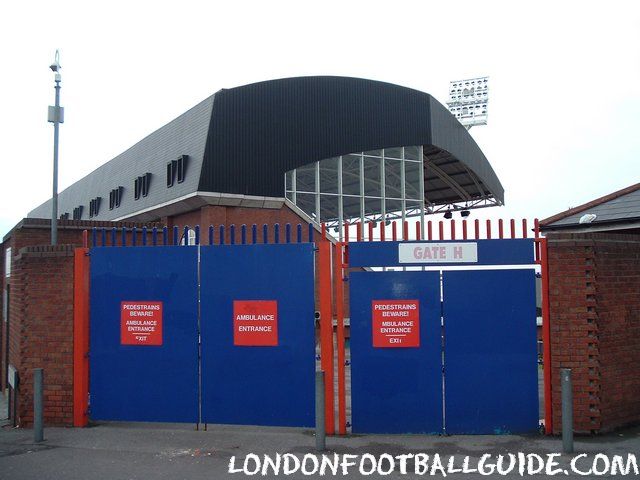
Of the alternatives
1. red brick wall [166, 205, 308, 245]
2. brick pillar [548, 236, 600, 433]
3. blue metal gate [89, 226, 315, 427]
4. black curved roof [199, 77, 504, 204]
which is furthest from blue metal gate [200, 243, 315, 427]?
black curved roof [199, 77, 504, 204]

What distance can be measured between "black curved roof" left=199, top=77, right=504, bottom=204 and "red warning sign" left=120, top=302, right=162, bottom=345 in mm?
12844

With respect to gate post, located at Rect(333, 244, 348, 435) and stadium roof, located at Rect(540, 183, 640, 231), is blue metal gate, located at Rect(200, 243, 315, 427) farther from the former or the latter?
stadium roof, located at Rect(540, 183, 640, 231)

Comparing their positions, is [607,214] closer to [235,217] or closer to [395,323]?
[395,323]

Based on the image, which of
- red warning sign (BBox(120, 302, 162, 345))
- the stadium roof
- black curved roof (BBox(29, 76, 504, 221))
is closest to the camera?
red warning sign (BBox(120, 302, 162, 345))

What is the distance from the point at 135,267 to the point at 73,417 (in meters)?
2.27

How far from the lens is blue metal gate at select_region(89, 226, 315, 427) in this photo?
26.1 ft

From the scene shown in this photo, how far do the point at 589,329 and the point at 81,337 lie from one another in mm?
6783

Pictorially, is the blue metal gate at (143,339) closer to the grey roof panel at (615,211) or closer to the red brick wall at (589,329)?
the red brick wall at (589,329)

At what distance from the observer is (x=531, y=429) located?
7.67 meters

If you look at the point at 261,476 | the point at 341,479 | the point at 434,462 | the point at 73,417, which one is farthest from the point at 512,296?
the point at 73,417

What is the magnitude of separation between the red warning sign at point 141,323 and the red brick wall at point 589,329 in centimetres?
523

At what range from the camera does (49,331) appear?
8547mm

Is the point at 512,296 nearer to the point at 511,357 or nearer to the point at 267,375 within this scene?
the point at 511,357

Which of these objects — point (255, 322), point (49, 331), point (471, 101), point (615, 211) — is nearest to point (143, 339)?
point (49, 331)
